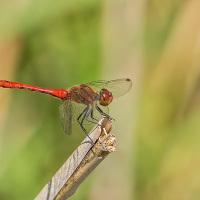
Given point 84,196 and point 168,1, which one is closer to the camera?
point 84,196

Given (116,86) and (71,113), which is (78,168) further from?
(116,86)

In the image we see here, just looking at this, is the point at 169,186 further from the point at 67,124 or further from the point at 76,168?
the point at 76,168

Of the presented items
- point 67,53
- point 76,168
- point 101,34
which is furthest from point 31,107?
point 76,168

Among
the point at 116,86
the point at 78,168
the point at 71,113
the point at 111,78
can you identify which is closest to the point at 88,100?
the point at 71,113

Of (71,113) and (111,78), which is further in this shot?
(111,78)

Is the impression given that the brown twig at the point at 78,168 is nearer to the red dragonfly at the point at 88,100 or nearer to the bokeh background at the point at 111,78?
the red dragonfly at the point at 88,100

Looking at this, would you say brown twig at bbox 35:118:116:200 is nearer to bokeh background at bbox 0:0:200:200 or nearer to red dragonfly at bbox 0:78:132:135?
red dragonfly at bbox 0:78:132:135

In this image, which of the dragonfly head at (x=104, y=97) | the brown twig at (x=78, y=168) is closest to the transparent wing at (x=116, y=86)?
the dragonfly head at (x=104, y=97)
